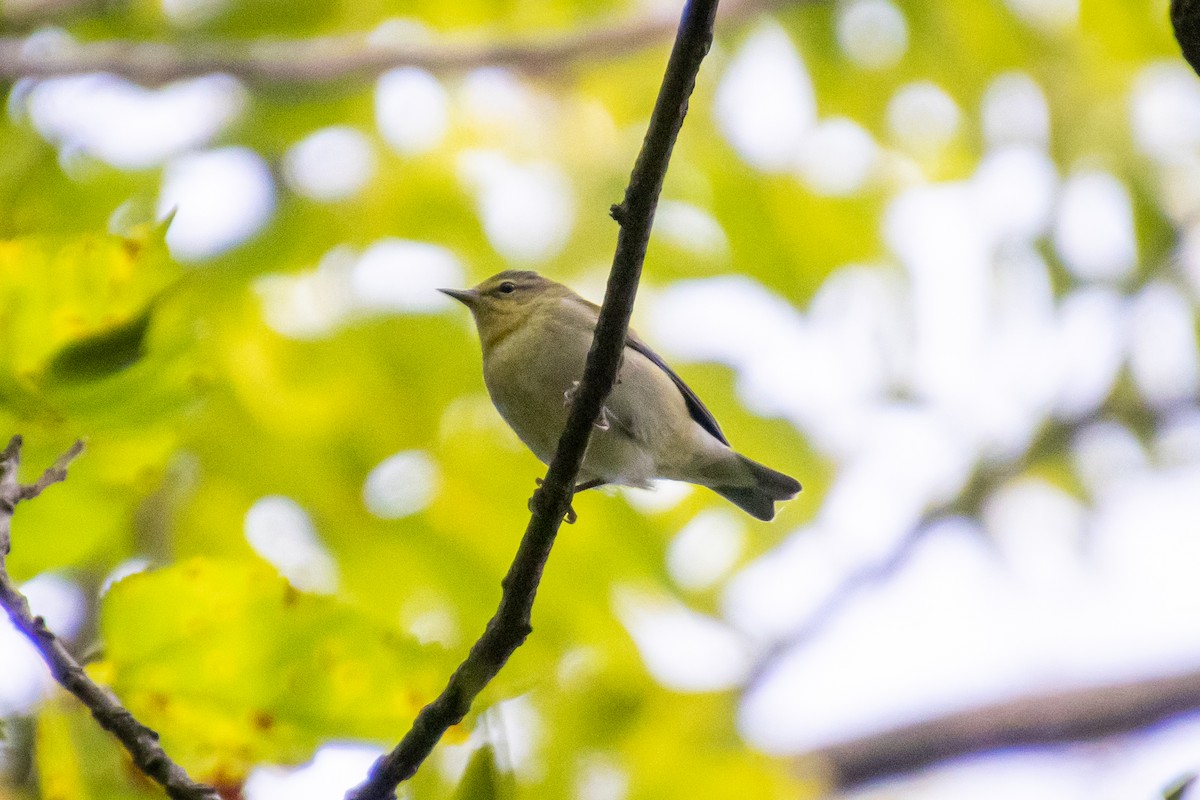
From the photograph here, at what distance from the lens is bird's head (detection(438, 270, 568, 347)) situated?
5.08 m

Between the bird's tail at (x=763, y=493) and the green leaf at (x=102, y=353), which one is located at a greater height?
the bird's tail at (x=763, y=493)

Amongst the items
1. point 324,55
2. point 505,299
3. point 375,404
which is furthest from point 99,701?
point 324,55

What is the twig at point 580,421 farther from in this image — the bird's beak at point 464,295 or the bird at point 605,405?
the bird's beak at point 464,295

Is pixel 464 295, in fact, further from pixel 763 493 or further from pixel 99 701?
pixel 99 701

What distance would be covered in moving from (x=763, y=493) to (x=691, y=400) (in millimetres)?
618

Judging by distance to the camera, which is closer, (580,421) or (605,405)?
(580,421)

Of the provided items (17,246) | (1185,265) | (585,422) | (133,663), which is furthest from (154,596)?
(1185,265)

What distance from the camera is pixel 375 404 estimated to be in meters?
5.05

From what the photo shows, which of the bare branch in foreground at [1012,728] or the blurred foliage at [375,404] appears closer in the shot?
the blurred foliage at [375,404]

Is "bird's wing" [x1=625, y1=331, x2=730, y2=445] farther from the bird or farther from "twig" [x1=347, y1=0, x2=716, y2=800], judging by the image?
"twig" [x1=347, y1=0, x2=716, y2=800]

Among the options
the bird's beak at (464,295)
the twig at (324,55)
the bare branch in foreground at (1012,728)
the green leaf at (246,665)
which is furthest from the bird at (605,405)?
the bare branch in foreground at (1012,728)

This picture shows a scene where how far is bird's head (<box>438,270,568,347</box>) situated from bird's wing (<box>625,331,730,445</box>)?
46 cm

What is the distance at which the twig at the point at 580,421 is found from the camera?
230cm

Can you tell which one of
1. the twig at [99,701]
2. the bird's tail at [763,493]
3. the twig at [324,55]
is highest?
the twig at [324,55]
